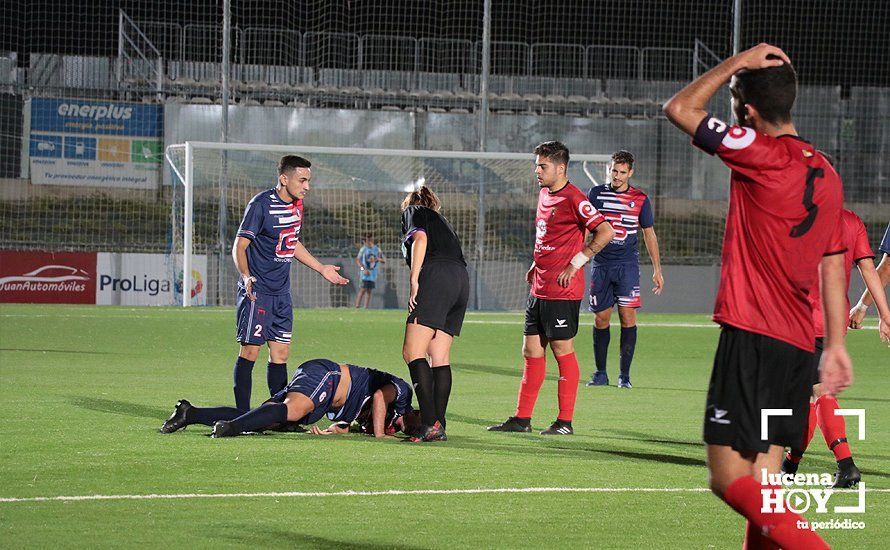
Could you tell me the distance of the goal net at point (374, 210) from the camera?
2372 cm

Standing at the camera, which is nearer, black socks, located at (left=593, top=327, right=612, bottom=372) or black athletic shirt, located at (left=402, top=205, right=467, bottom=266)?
black athletic shirt, located at (left=402, top=205, right=467, bottom=266)

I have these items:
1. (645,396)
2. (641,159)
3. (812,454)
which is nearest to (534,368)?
(812,454)

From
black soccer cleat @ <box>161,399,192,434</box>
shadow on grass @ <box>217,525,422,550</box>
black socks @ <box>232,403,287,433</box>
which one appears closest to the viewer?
shadow on grass @ <box>217,525,422,550</box>

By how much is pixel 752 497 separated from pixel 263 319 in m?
5.74

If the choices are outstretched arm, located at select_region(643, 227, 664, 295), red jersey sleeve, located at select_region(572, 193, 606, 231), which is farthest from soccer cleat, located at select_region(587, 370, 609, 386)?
red jersey sleeve, located at select_region(572, 193, 606, 231)

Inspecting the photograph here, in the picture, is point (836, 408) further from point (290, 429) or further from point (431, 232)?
point (290, 429)

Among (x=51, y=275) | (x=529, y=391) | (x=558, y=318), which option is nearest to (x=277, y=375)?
(x=529, y=391)

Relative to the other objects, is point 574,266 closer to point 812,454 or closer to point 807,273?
point 812,454

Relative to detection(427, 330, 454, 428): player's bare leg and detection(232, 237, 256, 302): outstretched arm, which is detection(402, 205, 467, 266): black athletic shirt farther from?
detection(232, 237, 256, 302): outstretched arm

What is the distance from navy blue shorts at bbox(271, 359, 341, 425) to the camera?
7742mm

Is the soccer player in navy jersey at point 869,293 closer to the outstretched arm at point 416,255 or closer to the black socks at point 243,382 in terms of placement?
the outstretched arm at point 416,255

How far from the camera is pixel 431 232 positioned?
816 centimetres

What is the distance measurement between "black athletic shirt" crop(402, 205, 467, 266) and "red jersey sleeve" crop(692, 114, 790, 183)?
442cm

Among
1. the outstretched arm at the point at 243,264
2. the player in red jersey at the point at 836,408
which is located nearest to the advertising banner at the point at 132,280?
the outstretched arm at the point at 243,264
